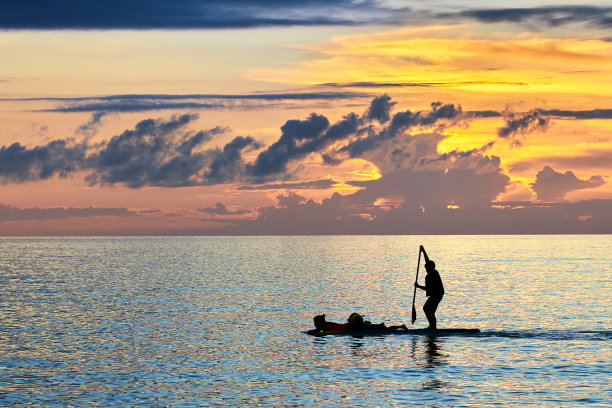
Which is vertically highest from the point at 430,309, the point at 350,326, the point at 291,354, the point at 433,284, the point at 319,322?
the point at 433,284

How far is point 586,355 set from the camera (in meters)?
30.6

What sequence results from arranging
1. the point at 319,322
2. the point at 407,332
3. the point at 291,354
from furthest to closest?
the point at 319,322
the point at 407,332
the point at 291,354

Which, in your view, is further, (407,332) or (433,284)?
(407,332)

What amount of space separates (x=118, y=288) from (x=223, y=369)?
160 feet

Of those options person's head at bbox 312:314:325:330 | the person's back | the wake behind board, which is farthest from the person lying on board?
the person's back

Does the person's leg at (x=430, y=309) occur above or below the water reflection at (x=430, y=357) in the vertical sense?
above

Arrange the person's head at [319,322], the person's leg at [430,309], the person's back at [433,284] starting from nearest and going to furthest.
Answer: the person's back at [433,284] → the person's leg at [430,309] → the person's head at [319,322]

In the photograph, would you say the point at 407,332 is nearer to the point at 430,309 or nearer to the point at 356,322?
the point at 430,309

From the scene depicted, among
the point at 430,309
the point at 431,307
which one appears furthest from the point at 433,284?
the point at 430,309

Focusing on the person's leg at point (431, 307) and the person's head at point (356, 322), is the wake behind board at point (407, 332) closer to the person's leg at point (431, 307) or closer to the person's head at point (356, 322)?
the person's head at point (356, 322)

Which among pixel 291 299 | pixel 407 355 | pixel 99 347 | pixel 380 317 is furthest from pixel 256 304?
pixel 407 355

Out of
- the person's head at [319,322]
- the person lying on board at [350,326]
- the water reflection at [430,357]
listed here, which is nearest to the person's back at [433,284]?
the water reflection at [430,357]

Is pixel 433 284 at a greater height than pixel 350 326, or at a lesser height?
greater

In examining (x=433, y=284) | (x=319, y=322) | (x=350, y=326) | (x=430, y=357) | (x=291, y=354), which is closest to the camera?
(x=430, y=357)
